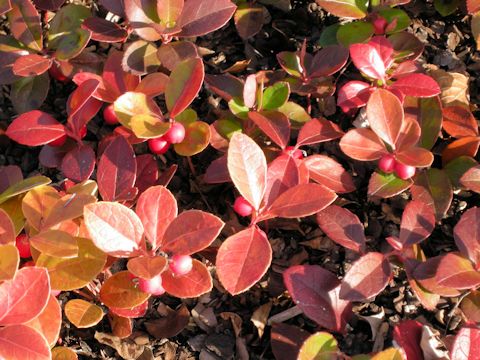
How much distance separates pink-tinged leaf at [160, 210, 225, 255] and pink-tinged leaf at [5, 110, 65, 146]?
1.60ft

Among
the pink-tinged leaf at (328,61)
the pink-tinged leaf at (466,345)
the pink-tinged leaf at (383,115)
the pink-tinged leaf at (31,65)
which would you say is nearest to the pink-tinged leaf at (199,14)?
the pink-tinged leaf at (328,61)

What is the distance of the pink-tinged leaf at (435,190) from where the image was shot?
5.20 ft

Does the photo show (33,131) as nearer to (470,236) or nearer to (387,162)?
(387,162)

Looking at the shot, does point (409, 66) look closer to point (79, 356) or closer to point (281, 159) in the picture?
point (281, 159)

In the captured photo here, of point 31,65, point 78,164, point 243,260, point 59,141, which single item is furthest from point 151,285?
point 31,65

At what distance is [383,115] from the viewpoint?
1.54 meters

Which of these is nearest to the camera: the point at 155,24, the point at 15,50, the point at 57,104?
the point at 155,24

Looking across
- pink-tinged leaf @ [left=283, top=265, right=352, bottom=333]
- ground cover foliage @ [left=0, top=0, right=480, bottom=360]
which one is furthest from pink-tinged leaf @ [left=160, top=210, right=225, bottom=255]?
pink-tinged leaf @ [left=283, top=265, right=352, bottom=333]

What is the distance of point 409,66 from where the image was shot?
1.75 m

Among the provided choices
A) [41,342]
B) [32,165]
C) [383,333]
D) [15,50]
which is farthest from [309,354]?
[15,50]

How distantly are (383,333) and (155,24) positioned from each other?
1.04 meters

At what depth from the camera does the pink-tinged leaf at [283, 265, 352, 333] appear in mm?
1450

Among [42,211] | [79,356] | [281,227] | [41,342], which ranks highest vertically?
[42,211]

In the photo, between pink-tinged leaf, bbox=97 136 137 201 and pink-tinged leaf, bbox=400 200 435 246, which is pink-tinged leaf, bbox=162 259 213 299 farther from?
pink-tinged leaf, bbox=400 200 435 246
